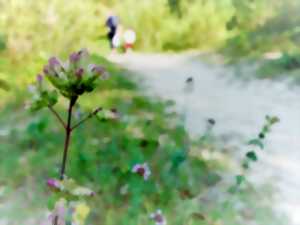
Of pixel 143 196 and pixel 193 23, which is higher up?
pixel 193 23

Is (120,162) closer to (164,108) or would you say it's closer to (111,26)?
(164,108)

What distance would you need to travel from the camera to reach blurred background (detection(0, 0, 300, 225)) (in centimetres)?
109

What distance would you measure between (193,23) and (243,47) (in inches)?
4.1

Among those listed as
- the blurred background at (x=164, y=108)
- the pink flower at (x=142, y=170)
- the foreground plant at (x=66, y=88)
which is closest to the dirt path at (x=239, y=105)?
the blurred background at (x=164, y=108)

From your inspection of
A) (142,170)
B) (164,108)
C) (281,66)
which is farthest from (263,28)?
(142,170)

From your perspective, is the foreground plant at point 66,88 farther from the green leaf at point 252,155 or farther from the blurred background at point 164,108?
the green leaf at point 252,155

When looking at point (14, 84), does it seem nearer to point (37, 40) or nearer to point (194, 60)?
point (37, 40)

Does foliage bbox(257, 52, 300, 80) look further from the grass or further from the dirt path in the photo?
the grass

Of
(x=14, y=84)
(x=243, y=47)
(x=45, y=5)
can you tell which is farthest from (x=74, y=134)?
(x=243, y=47)

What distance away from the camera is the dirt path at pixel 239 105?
112 cm

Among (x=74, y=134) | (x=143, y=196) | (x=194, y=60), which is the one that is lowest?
(x=143, y=196)

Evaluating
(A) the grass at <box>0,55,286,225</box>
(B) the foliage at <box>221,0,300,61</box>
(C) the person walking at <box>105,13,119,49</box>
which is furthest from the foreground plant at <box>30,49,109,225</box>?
(B) the foliage at <box>221,0,300,61</box>

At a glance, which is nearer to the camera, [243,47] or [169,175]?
[169,175]

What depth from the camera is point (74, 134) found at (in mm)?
A: 1131
